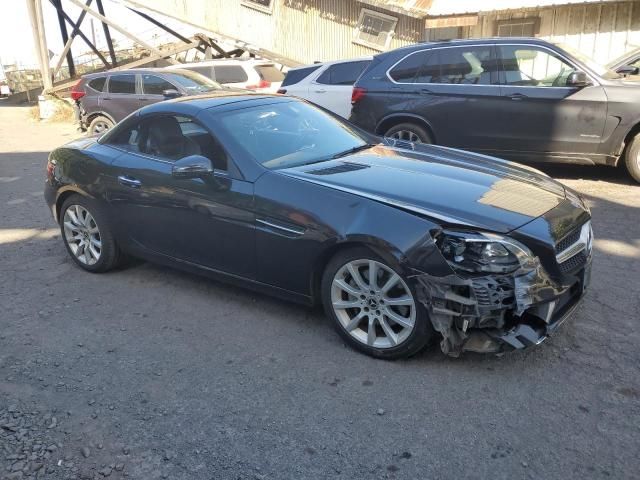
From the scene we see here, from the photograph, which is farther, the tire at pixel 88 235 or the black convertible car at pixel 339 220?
the tire at pixel 88 235

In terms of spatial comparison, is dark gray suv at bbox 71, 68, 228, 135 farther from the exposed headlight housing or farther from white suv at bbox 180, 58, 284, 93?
the exposed headlight housing

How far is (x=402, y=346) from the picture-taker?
3.49 m

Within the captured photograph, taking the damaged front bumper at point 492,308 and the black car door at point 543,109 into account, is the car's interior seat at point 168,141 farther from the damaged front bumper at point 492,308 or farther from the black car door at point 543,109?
the black car door at point 543,109

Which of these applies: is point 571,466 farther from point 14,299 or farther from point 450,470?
point 14,299

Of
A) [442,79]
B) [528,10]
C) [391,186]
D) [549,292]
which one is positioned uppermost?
[528,10]

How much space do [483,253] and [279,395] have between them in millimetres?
1370

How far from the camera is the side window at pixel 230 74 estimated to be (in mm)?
14064

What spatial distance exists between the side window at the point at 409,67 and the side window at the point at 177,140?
14.4 ft

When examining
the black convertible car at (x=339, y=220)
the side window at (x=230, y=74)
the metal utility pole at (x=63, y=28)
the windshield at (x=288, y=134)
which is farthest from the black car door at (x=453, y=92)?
the metal utility pole at (x=63, y=28)

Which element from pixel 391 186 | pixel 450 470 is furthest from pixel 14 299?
pixel 450 470

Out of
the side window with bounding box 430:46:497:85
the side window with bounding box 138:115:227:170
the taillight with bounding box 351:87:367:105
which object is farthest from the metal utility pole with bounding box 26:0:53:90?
the side window with bounding box 138:115:227:170

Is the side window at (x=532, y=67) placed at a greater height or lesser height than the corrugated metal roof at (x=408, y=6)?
lesser

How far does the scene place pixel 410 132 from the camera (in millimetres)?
8188

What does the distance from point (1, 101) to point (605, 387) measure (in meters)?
31.4
